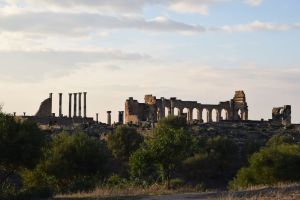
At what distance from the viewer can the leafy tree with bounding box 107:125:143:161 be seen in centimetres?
5775

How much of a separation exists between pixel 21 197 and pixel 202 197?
781cm

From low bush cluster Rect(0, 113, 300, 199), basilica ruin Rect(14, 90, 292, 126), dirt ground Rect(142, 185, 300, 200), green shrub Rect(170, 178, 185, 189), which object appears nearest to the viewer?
dirt ground Rect(142, 185, 300, 200)

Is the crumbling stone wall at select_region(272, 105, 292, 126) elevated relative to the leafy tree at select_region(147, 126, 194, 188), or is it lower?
elevated

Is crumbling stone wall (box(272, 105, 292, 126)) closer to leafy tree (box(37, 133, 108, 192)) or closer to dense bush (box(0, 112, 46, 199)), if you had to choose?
leafy tree (box(37, 133, 108, 192))

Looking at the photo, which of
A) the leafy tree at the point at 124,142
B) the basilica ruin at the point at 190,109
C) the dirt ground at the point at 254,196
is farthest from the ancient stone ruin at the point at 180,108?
the dirt ground at the point at 254,196

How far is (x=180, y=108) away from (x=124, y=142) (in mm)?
37031

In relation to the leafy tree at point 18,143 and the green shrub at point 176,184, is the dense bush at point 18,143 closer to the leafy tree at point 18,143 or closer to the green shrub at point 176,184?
the leafy tree at point 18,143

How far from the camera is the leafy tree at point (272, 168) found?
40281 millimetres

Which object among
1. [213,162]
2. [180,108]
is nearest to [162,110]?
[180,108]

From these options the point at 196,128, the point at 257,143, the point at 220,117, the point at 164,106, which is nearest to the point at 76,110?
the point at 164,106

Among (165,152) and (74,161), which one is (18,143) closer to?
(165,152)

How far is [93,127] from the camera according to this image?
251 feet

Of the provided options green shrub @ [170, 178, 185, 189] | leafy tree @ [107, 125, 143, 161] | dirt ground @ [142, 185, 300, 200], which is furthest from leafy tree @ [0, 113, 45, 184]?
leafy tree @ [107, 125, 143, 161]

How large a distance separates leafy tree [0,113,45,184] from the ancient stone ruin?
199ft
